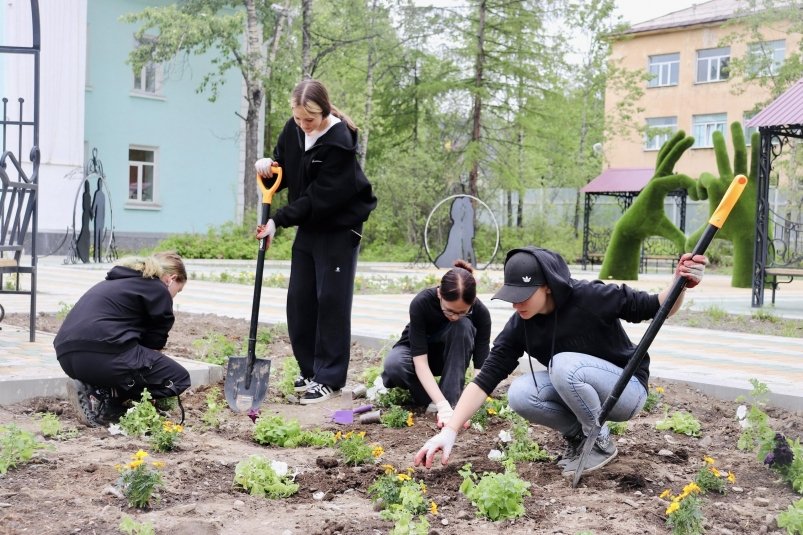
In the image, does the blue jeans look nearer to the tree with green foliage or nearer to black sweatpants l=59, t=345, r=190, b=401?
black sweatpants l=59, t=345, r=190, b=401

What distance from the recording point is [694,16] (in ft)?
138

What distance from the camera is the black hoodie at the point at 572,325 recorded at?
3.71m

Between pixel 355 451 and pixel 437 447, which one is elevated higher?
pixel 437 447

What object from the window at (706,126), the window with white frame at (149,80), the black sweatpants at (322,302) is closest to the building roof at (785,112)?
the black sweatpants at (322,302)

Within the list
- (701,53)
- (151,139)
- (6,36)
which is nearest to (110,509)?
(6,36)

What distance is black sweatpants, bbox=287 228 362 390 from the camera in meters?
5.57

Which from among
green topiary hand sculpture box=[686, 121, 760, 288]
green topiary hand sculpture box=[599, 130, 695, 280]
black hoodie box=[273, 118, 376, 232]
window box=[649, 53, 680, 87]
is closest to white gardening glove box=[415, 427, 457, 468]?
black hoodie box=[273, 118, 376, 232]

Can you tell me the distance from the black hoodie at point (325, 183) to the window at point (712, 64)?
37783 millimetres

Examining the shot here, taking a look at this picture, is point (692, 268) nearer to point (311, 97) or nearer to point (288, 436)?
point (288, 436)

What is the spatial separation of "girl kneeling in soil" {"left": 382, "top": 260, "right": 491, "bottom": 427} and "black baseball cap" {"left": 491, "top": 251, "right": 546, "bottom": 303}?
3.01 feet

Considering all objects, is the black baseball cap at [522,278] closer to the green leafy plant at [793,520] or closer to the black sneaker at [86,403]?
the green leafy plant at [793,520]

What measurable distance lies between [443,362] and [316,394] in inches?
31.7

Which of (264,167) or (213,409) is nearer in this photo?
(213,409)

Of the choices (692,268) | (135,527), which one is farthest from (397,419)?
(135,527)
